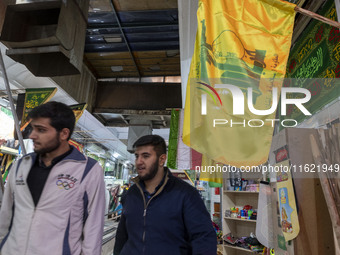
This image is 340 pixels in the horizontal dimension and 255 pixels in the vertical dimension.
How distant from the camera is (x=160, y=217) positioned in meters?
1.90

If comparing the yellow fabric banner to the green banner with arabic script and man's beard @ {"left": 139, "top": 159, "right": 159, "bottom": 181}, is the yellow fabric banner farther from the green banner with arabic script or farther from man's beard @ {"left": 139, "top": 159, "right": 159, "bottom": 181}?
the green banner with arabic script

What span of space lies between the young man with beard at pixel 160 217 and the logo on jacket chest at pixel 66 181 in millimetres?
629

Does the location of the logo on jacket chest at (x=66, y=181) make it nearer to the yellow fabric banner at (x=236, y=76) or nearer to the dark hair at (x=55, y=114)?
the dark hair at (x=55, y=114)

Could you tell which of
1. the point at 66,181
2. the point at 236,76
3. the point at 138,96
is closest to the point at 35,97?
the point at 138,96

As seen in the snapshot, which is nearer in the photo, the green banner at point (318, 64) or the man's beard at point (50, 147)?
the man's beard at point (50, 147)

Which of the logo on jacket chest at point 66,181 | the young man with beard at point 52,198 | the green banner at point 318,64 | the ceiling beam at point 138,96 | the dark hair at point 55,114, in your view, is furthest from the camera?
the ceiling beam at point 138,96

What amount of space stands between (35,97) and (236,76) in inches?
184

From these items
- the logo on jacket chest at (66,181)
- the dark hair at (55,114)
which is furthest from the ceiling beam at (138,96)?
the logo on jacket chest at (66,181)

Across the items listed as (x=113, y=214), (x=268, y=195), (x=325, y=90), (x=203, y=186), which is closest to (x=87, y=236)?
(x=325, y=90)

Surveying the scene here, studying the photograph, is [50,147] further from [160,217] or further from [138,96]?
[138,96]

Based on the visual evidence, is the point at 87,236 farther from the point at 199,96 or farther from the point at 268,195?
the point at 268,195

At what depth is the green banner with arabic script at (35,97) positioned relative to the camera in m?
5.14

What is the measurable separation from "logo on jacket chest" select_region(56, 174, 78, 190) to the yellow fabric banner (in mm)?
A: 800

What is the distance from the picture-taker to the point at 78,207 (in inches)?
61.5
